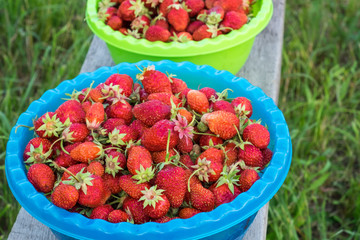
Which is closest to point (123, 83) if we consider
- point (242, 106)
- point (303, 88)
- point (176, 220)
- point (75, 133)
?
point (75, 133)

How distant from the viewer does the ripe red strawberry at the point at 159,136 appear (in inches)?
36.4

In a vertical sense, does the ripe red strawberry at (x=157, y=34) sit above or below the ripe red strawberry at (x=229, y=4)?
below

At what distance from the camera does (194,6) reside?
1.39 metres

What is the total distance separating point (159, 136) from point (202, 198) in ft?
0.49

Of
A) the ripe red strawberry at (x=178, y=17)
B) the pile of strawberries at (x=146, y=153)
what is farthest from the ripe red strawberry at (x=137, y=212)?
the ripe red strawberry at (x=178, y=17)

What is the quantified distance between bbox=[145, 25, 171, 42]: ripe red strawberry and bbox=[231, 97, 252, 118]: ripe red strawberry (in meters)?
0.34

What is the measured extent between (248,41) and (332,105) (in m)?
0.73

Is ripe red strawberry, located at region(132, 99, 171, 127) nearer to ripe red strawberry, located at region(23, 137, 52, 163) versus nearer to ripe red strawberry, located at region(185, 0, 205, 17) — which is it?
ripe red strawberry, located at region(23, 137, 52, 163)

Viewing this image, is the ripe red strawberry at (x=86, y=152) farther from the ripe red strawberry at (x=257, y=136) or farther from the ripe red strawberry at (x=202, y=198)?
the ripe red strawberry at (x=257, y=136)

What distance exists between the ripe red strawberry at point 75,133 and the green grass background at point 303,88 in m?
0.56

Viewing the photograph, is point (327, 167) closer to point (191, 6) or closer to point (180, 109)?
point (191, 6)

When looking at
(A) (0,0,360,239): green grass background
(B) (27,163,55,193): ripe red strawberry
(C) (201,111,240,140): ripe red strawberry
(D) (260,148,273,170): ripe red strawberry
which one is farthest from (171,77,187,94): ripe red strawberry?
(A) (0,0,360,239): green grass background

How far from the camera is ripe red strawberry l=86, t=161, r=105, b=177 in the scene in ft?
2.97

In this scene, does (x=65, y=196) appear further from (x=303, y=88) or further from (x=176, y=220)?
(x=303, y=88)
